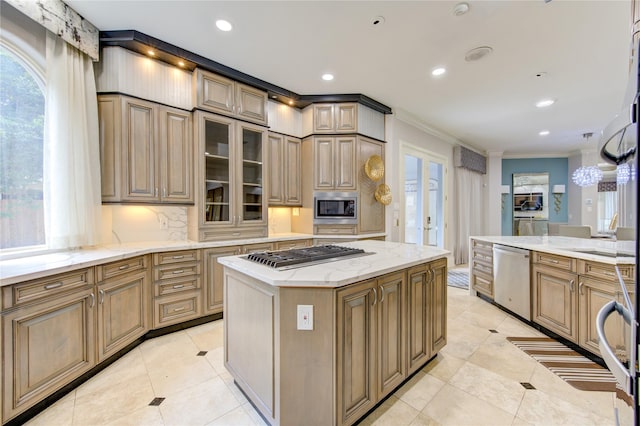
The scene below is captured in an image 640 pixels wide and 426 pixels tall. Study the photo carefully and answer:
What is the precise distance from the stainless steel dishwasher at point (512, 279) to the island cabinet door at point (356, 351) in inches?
92.4

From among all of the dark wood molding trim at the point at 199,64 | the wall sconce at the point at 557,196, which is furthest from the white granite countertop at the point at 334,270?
the wall sconce at the point at 557,196

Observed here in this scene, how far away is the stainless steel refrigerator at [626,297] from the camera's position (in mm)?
690

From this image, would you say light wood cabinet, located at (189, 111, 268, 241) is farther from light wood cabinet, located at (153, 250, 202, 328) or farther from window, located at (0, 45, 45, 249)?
window, located at (0, 45, 45, 249)

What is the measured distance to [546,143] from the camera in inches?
248

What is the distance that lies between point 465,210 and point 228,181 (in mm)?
5439

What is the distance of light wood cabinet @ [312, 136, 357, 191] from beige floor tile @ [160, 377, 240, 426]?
2645mm

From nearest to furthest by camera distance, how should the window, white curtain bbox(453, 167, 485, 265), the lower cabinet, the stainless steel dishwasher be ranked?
the lower cabinet → the window → the stainless steel dishwasher → white curtain bbox(453, 167, 485, 265)

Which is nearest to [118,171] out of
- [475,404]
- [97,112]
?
[97,112]

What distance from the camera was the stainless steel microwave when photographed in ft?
12.6

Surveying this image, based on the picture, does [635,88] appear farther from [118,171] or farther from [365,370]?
[118,171]

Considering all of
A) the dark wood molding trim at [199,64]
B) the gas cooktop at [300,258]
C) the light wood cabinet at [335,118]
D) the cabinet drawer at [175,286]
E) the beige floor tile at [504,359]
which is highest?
the dark wood molding trim at [199,64]

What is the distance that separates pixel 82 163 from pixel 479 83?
4448 millimetres

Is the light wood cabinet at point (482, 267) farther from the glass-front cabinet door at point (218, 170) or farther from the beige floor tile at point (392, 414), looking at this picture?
the glass-front cabinet door at point (218, 170)

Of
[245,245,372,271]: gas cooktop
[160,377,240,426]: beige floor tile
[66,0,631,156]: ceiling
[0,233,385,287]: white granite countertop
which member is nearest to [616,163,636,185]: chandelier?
[245,245,372,271]: gas cooktop
